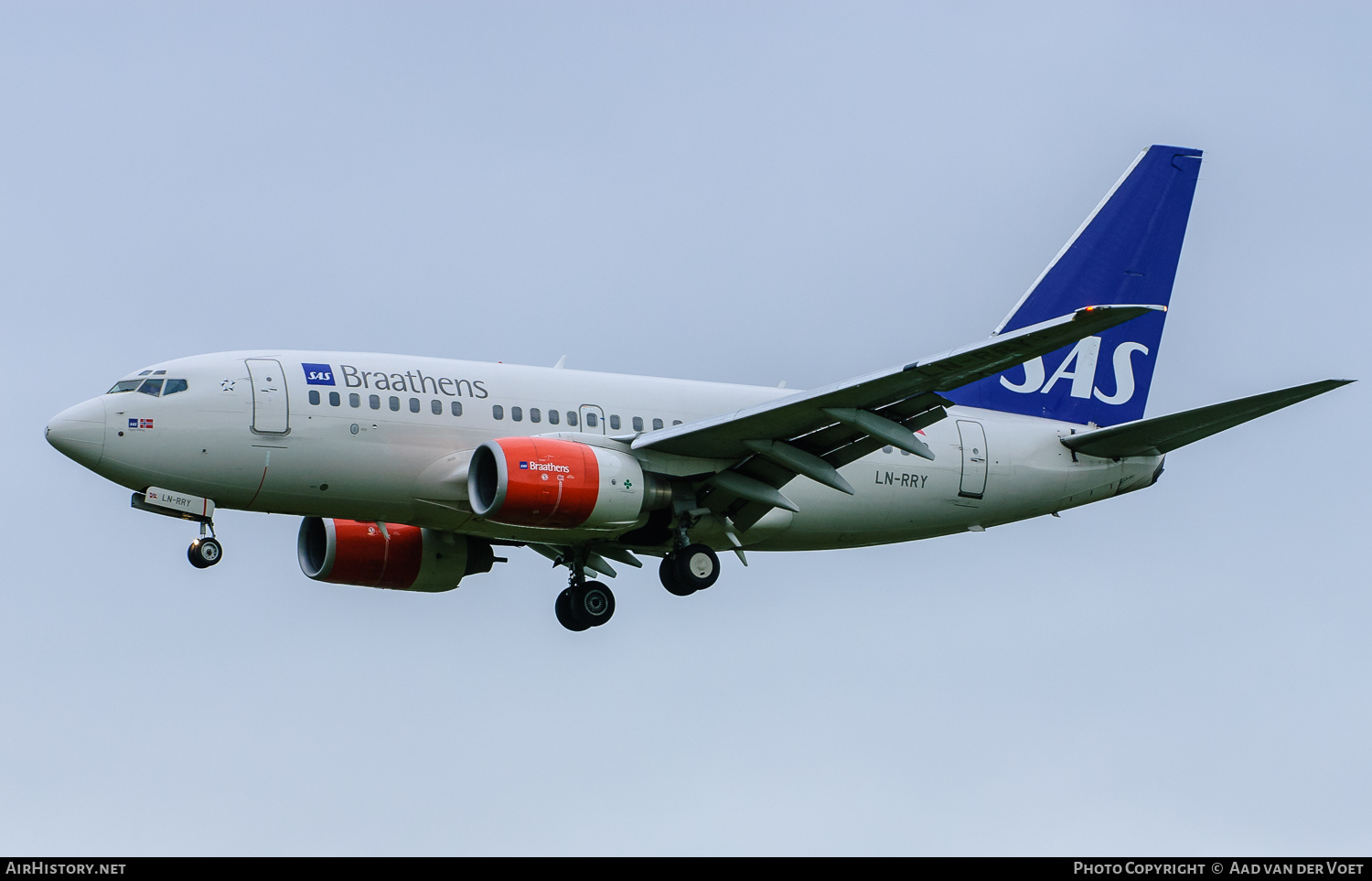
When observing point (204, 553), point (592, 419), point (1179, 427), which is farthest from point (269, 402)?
point (1179, 427)

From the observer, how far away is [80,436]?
2977 centimetres

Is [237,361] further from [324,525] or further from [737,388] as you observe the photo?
[737,388]

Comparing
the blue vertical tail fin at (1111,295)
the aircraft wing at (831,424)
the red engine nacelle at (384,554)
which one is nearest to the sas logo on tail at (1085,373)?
the blue vertical tail fin at (1111,295)

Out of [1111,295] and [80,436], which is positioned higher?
[1111,295]

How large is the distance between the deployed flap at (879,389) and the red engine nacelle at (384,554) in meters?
6.29

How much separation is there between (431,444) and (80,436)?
6.13 metres

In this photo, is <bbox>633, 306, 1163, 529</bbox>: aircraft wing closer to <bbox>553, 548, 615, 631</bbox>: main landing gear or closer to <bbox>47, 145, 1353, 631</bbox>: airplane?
<bbox>47, 145, 1353, 631</bbox>: airplane

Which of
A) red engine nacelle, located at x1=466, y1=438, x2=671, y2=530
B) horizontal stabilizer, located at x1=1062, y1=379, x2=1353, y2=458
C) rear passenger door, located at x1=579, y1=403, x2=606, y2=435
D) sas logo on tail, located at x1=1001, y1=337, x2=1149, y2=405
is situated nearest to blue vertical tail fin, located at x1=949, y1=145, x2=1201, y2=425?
sas logo on tail, located at x1=1001, y1=337, x2=1149, y2=405

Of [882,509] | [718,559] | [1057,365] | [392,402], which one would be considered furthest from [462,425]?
[1057,365]

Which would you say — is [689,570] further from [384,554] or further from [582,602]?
[384,554]

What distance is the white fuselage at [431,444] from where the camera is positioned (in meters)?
30.1

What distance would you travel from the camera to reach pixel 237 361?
31.0 meters

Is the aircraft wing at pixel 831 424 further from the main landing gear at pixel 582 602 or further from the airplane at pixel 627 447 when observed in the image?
the main landing gear at pixel 582 602

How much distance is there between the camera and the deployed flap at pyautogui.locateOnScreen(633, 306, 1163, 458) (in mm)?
26344
